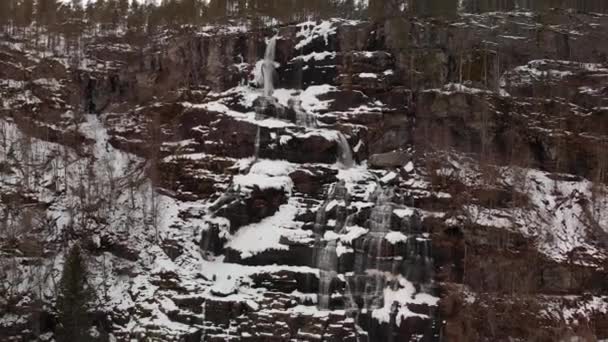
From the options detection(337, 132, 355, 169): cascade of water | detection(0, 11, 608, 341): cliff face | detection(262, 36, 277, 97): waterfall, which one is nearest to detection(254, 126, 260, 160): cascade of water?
detection(0, 11, 608, 341): cliff face

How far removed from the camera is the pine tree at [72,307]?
28.7m

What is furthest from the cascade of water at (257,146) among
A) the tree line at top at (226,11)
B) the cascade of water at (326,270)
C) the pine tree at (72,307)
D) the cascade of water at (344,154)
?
the tree line at top at (226,11)

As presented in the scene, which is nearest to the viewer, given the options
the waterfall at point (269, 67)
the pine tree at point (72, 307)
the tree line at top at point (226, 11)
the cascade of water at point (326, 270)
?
the pine tree at point (72, 307)

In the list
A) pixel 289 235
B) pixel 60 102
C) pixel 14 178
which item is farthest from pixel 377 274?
pixel 60 102

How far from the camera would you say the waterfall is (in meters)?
→ 45.0

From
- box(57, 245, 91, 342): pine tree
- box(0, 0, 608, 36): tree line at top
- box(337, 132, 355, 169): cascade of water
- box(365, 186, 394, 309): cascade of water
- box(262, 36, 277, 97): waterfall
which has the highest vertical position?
box(0, 0, 608, 36): tree line at top

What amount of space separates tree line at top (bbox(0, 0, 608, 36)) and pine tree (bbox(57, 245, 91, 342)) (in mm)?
29194

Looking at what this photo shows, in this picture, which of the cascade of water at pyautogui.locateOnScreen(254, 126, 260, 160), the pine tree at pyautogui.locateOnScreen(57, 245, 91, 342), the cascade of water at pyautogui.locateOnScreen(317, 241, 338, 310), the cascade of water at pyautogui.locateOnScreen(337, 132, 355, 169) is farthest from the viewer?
the cascade of water at pyautogui.locateOnScreen(254, 126, 260, 160)

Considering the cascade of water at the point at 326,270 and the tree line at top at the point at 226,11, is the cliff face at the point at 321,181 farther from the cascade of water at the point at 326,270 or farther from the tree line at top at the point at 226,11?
the tree line at top at the point at 226,11

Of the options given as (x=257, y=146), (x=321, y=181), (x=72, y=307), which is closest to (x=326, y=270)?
(x=321, y=181)

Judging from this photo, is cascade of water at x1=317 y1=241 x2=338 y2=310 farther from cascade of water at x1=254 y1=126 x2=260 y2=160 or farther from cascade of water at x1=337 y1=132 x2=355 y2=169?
cascade of water at x1=254 y1=126 x2=260 y2=160

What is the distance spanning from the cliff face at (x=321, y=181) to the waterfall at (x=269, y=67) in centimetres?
69

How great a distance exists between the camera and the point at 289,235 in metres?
33.0

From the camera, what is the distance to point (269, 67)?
46062mm
